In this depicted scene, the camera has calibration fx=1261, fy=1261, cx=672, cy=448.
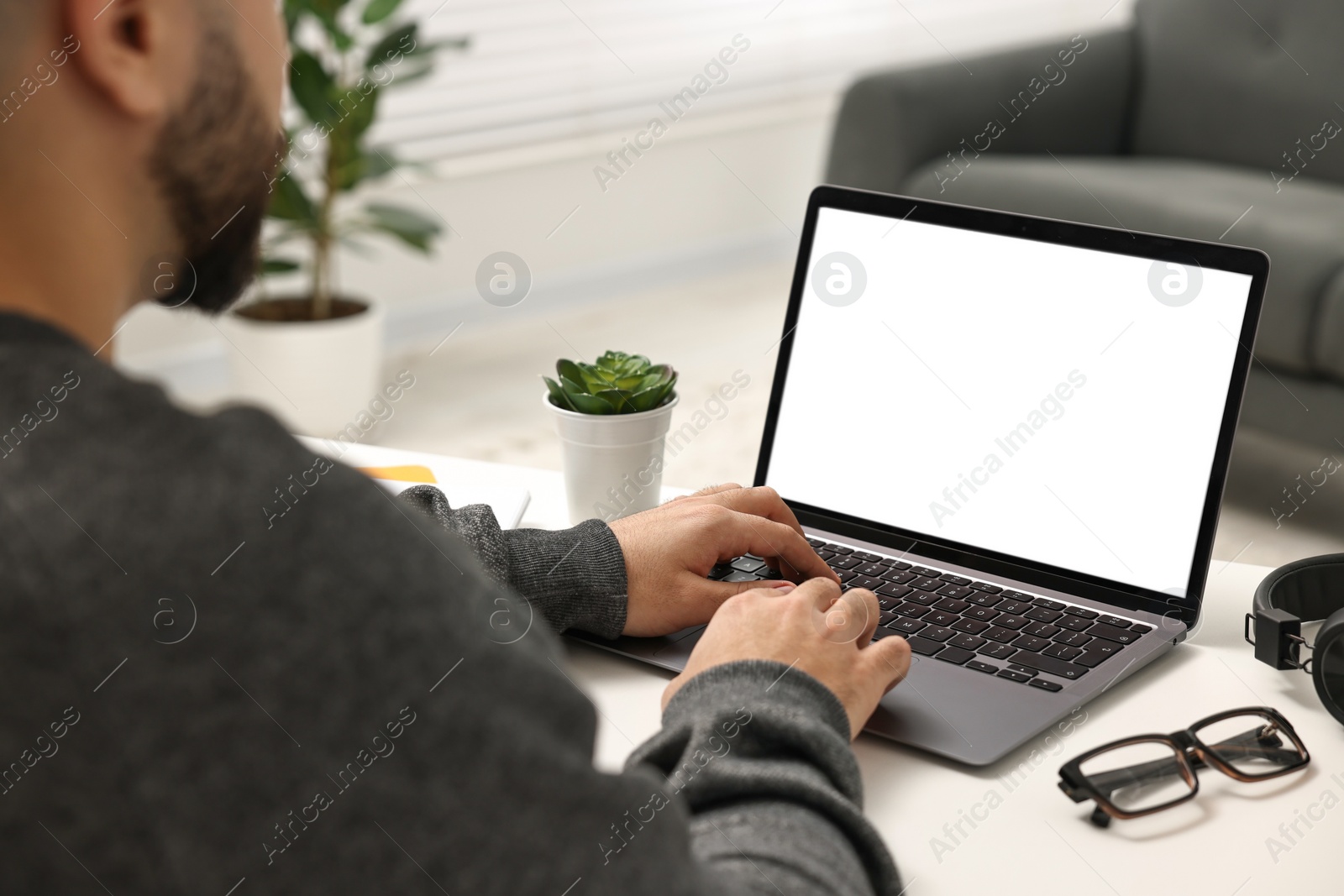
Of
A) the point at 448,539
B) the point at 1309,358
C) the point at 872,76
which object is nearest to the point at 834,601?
the point at 448,539

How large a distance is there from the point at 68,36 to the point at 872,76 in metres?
2.41

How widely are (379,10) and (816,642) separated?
218 centimetres

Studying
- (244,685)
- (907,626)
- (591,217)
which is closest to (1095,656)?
(907,626)

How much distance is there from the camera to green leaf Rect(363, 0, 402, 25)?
2.52 m

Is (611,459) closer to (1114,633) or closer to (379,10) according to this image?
(1114,633)

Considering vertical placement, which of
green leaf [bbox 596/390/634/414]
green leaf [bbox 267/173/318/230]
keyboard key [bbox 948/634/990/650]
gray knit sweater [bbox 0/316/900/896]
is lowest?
green leaf [bbox 267/173/318/230]

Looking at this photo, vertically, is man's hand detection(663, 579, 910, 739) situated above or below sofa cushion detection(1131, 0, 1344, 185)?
above

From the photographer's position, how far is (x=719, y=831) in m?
0.56

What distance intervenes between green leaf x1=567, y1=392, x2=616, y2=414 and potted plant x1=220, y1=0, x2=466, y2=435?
1.63 m

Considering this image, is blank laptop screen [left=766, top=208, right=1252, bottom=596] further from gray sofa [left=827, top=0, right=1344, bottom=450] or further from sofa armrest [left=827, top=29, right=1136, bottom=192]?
sofa armrest [left=827, top=29, right=1136, bottom=192]

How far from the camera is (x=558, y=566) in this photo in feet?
2.79

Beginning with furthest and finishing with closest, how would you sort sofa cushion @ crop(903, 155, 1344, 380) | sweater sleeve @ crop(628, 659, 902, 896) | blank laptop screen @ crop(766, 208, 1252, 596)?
sofa cushion @ crop(903, 155, 1344, 380), blank laptop screen @ crop(766, 208, 1252, 596), sweater sleeve @ crop(628, 659, 902, 896)

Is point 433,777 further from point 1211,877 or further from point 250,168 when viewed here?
point 1211,877

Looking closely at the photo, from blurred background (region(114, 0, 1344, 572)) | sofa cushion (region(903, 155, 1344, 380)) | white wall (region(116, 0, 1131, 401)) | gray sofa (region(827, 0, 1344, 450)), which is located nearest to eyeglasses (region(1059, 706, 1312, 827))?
sofa cushion (region(903, 155, 1344, 380))
